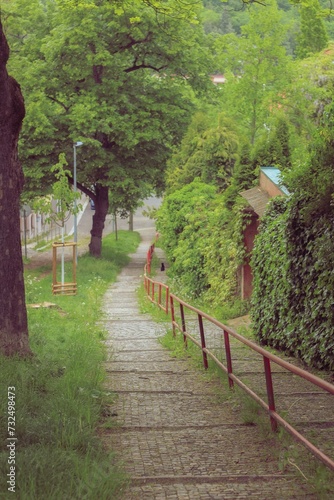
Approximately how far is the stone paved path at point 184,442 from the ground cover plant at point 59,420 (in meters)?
0.24

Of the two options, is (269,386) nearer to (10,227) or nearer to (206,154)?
(10,227)

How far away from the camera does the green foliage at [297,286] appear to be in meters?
10.7

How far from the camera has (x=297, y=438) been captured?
6.26 m

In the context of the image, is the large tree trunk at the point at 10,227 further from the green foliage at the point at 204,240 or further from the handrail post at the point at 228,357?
the green foliage at the point at 204,240

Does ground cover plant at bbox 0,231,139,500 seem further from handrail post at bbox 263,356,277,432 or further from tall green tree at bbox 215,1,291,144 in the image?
tall green tree at bbox 215,1,291,144

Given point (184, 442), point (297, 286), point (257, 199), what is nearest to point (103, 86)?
point (257, 199)

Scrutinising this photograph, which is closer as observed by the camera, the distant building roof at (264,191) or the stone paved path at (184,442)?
the stone paved path at (184,442)

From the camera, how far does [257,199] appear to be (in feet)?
63.2

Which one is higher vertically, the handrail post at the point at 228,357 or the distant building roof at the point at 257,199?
the distant building roof at the point at 257,199

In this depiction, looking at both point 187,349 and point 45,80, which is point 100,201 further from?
point 187,349

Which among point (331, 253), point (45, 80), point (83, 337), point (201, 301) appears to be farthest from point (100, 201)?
point (331, 253)

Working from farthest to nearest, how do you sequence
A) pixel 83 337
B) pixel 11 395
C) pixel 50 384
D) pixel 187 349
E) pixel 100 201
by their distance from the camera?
pixel 100 201 → pixel 83 337 → pixel 187 349 → pixel 50 384 → pixel 11 395

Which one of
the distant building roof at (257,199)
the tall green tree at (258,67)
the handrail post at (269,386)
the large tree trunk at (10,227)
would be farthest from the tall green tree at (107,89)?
the handrail post at (269,386)

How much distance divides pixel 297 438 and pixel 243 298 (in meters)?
15.5
